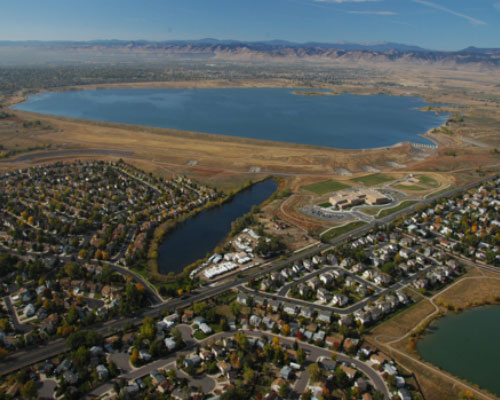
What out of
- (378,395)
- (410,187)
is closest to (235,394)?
(378,395)

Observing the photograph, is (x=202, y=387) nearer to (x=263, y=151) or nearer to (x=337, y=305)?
(x=337, y=305)

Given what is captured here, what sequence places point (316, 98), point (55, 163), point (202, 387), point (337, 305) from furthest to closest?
point (316, 98)
point (55, 163)
point (337, 305)
point (202, 387)

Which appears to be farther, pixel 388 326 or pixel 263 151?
pixel 263 151

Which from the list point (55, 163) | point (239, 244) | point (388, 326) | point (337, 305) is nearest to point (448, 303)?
point (388, 326)

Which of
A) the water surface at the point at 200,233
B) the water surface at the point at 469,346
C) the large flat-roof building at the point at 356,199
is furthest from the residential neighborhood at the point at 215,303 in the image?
the large flat-roof building at the point at 356,199

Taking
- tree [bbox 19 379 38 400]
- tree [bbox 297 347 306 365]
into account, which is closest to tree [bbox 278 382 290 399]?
tree [bbox 297 347 306 365]

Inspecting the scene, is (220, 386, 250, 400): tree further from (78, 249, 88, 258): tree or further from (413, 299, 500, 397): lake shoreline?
(78, 249, 88, 258): tree

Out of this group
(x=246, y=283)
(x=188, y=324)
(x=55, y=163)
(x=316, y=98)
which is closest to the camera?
(x=188, y=324)
